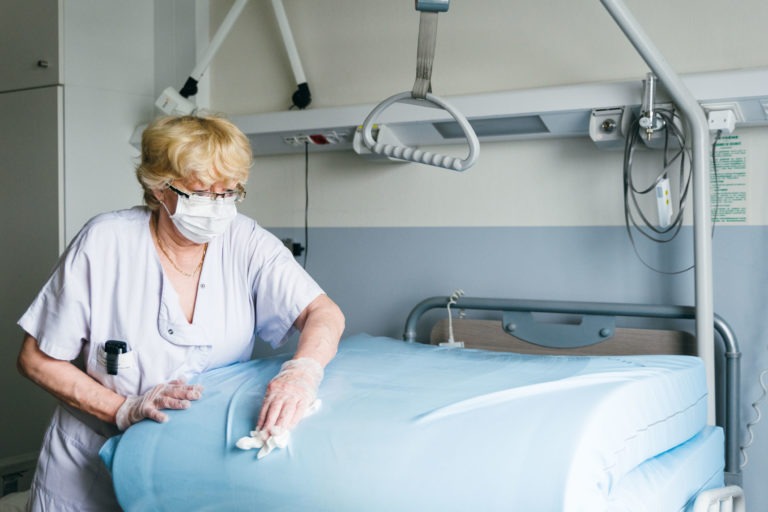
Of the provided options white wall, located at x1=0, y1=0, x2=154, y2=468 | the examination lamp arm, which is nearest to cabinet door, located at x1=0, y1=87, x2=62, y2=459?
white wall, located at x1=0, y1=0, x2=154, y2=468

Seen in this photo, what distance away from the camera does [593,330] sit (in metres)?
2.38

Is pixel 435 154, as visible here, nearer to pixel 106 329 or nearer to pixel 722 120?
pixel 722 120

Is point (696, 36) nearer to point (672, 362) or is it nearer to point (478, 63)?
point (478, 63)

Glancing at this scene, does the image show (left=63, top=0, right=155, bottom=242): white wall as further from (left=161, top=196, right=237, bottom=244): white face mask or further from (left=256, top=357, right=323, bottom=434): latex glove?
(left=256, top=357, right=323, bottom=434): latex glove

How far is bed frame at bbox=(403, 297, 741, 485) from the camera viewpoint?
2.17 metres

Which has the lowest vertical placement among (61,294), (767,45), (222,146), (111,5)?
(61,294)

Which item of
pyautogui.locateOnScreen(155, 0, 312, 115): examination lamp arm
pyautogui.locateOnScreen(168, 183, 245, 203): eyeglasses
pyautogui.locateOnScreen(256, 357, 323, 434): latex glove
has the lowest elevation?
pyautogui.locateOnScreen(256, 357, 323, 434): latex glove

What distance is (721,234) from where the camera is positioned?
231 centimetres

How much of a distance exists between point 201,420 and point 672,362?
0.96m

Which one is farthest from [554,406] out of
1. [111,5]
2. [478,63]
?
[111,5]

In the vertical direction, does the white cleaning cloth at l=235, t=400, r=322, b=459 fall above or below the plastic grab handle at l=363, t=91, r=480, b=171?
below

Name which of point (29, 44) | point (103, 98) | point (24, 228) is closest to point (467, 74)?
point (103, 98)

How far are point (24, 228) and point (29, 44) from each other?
27.0 inches

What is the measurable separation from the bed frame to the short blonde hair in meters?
1.06
